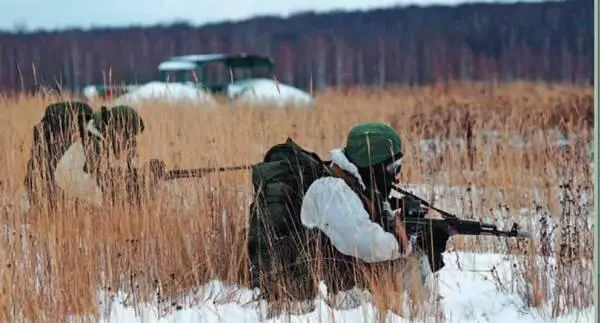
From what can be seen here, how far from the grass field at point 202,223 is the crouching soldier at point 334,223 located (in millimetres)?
231

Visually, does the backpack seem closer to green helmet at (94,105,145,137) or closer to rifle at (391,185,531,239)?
rifle at (391,185,531,239)

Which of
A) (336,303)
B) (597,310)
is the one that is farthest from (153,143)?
(597,310)

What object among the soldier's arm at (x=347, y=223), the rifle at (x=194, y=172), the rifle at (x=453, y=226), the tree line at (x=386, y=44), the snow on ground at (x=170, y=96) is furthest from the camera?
the tree line at (x=386, y=44)

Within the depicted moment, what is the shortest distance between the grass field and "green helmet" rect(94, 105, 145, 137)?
26 centimetres

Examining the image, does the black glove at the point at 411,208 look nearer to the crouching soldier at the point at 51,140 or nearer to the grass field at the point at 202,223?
the grass field at the point at 202,223

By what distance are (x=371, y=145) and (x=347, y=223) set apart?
239mm

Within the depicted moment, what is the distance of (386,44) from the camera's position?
74.5 feet

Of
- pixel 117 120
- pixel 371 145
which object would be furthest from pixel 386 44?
pixel 371 145

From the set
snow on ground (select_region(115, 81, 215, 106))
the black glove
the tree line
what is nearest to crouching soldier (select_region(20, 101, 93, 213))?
snow on ground (select_region(115, 81, 215, 106))

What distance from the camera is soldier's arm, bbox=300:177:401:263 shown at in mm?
2809

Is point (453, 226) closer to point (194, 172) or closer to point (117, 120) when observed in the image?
point (194, 172)

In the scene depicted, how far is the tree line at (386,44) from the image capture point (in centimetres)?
1216

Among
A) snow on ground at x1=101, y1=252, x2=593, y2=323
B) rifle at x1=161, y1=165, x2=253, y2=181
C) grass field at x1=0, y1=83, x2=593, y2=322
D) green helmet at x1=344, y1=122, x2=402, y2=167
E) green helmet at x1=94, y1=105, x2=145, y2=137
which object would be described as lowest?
snow on ground at x1=101, y1=252, x2=593, y2=323

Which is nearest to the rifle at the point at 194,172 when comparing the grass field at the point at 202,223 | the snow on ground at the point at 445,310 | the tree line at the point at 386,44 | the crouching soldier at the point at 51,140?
the grass field at the point at 202,223
